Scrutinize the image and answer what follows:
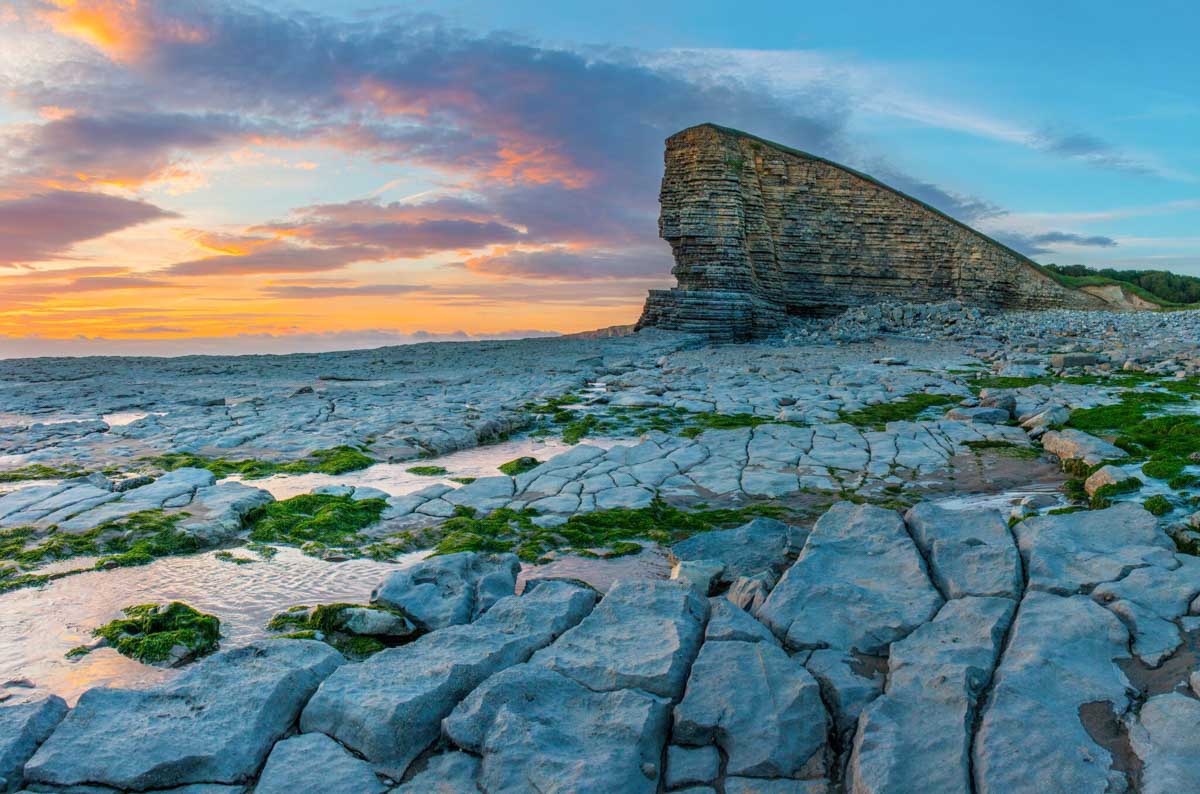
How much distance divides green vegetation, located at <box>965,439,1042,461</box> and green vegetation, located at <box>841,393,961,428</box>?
1287 millimetres

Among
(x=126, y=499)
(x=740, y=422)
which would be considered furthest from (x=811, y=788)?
(x=740, y=422)

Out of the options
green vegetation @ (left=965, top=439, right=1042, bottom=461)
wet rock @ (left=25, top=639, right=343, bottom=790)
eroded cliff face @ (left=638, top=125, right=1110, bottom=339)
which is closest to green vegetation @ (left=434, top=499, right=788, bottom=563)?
wet rock @ (left=25, top=639, right=343, bottom=790)

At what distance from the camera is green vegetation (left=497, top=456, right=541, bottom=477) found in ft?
24.5

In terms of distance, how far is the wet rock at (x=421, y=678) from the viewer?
9.76 feet

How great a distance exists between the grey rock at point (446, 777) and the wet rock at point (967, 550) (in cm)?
256

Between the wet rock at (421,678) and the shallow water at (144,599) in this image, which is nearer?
the wet rock at (421,678)

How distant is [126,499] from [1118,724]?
6.67 m

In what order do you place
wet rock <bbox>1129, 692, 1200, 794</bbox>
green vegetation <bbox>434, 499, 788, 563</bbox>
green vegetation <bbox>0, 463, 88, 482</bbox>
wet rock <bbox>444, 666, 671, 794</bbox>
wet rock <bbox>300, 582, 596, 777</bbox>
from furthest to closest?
1. green vegetation <bbox>0, 463, 88, 482</bbox>
2. green vegetation <bbox>434, 499, 788, 563</bbox>
3. wet rock <bbox>300, 582, 596, 777</bbox>
4. wet rock <bbox>444, 666, 671, 794</bbox>
5. wet rock <bbox>1129, 692, 1200, 794</bbox>

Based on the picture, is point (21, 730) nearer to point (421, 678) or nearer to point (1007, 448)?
point (421, 678)

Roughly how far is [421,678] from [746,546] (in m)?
2.45

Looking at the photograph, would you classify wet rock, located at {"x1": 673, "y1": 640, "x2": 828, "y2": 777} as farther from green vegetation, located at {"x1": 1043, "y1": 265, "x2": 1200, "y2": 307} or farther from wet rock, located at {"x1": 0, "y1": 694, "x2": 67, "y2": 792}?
green vegetation, located at {"x1": 1043, "y1": 265, "x2": 1200, "y2": 307}

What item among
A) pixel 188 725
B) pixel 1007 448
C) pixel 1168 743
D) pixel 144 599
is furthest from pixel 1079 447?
pixel 144 599

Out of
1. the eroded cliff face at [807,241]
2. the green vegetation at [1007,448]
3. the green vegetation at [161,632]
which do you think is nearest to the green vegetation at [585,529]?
the green vegetation at [161,632]

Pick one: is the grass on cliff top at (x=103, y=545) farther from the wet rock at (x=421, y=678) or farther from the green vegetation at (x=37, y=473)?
the wet rock at (x=421, y=678)
